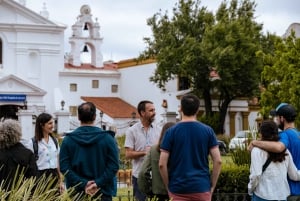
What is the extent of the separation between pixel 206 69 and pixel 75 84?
11.4m

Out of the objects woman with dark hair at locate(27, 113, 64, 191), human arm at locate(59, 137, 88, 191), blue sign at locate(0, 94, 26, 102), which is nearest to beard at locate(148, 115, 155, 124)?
woman with dark hair at locate(27, 113, 64, 191)

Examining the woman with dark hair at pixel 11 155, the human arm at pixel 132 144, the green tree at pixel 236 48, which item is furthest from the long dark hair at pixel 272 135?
the green tree at pixel 236 48

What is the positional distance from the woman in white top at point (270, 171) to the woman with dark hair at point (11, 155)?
2.42 m

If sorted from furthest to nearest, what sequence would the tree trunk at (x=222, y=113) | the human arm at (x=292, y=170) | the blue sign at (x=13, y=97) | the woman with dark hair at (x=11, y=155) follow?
the tree trunk at (x=222, y=113) → the blue sign at (x=13, y=97) → the human arm at (x=292, y=170) → the woman with dark hair at (x=11, y=155)

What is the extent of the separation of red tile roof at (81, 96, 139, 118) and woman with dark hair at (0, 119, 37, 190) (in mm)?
42809

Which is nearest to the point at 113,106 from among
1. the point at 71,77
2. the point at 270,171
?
the point at 71,77

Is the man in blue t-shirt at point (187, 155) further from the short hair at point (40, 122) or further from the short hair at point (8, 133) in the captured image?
the short hair at point (40, 122)

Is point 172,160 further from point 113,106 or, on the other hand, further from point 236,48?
point 113,106

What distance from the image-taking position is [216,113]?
51562mm

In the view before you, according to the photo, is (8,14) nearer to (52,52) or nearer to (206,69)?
(52,52)

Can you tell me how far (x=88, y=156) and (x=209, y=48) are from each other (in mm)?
38848

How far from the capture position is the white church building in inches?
1965

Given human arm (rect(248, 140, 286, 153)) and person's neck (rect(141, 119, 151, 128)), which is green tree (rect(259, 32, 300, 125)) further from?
human arm (rect(248, 140, 286, 153))

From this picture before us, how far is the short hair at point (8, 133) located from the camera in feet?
26.8
